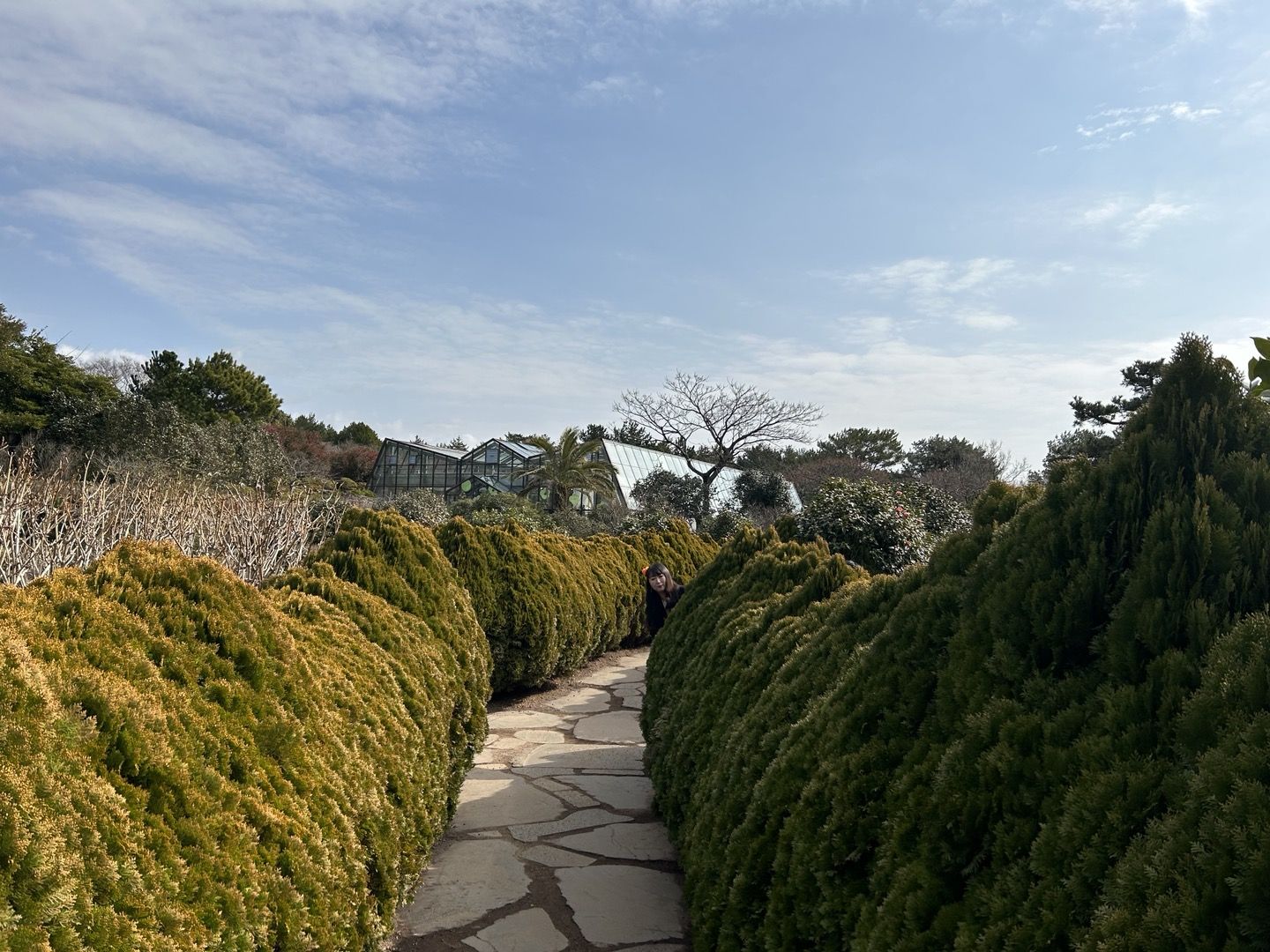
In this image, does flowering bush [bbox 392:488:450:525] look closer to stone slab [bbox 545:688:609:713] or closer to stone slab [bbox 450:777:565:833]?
stone slab [bbox 545:688:609:713]

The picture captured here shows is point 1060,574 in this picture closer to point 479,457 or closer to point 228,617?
point 228,617

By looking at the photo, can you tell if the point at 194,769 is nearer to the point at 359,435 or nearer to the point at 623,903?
the point at 623,903

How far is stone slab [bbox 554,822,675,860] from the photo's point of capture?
15.4 feet

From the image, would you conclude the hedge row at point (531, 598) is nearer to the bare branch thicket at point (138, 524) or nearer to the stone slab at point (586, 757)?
the stone slab at point (586, 757)

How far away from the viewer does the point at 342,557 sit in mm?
5109

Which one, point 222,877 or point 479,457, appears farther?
point 479,457

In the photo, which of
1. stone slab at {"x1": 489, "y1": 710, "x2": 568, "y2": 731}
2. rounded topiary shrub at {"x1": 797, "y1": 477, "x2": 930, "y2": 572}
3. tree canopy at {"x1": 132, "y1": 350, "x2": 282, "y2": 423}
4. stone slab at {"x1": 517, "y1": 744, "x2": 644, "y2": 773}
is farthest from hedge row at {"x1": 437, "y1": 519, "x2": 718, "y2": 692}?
tree canopy at {"x1": 132, "y1": 350, "x2": 282, "y2": 423}

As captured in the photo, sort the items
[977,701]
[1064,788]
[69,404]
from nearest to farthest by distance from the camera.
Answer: [1064,788]
[977,701]
[69,404]

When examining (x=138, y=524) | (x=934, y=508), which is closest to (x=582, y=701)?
(x=138, y=524)

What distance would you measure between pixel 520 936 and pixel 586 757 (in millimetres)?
2926

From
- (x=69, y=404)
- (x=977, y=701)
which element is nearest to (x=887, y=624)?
(x=977, y=701)

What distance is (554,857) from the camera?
462cm

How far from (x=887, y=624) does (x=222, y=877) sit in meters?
1.84

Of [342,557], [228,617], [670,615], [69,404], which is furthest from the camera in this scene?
[69,404]
